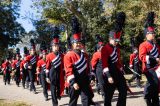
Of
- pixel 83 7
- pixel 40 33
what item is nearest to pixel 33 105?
pixel 83 7

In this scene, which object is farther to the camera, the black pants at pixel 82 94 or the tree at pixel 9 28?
the tree at pixel 9 28

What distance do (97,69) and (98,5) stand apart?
939 inches

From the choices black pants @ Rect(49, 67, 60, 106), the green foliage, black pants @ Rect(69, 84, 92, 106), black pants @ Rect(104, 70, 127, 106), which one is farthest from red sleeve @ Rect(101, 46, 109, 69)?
the green foliage

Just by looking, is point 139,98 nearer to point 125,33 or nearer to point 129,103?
point 129,103

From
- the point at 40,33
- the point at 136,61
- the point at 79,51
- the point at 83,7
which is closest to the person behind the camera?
the point at 79,51

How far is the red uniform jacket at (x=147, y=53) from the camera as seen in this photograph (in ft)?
35.1

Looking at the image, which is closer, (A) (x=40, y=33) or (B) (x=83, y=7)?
(B) (x=83, y=7)

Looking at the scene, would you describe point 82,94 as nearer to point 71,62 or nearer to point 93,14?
point 71,62

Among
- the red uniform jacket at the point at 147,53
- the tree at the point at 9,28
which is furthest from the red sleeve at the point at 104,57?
the tree at the point at 9,28

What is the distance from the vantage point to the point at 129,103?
13.6 m

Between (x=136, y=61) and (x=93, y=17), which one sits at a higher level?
(x=93, y=17)

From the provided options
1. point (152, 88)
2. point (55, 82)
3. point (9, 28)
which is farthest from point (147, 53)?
point (9, 28)

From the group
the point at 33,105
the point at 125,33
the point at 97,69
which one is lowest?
the point at 33,105

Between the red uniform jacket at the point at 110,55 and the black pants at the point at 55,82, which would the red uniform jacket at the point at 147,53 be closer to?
the red uniform jacket at the point at 110,55
